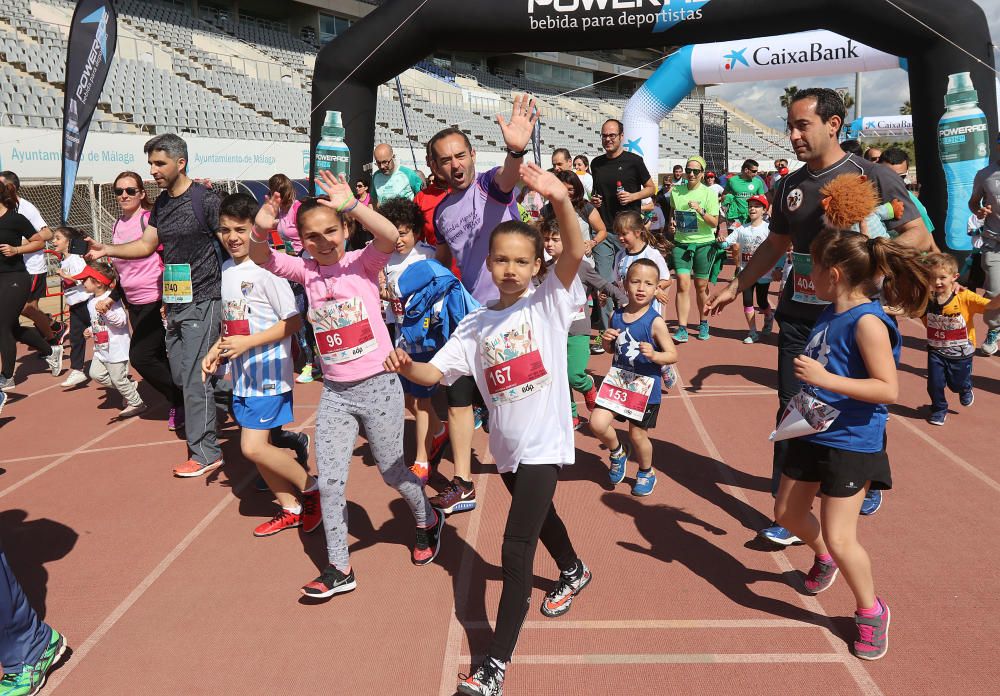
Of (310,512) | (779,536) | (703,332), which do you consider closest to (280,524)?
(310,512)

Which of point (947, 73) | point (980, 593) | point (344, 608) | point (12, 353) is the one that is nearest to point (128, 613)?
point (344, 608)

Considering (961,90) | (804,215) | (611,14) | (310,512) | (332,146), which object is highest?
(611,14)

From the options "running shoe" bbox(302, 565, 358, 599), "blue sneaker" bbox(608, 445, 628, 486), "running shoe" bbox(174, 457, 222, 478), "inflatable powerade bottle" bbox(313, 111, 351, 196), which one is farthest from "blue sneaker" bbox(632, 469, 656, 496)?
"inflatable powerade bottle" bbox(313, 111, 351, 196)

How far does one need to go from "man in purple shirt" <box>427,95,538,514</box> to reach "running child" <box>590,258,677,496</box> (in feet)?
2.59

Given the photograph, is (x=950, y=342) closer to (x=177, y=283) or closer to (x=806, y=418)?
(x=806, y=418)

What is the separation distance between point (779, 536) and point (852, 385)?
1369 millimetres

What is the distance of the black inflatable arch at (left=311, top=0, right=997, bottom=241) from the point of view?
8125 millimetres

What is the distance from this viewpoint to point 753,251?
8.30 m

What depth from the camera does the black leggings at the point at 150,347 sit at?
557 cm

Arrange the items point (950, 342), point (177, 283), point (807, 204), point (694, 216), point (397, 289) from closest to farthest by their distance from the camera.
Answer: point (807, 204)
point (397, 289)
point (177, 283)
point (950, 342)
point (694, 216)

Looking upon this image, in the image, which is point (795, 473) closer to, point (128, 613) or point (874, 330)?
point (874, 330)

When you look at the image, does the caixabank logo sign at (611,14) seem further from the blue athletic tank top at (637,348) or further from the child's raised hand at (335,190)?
the child's raised hand at (335,190)

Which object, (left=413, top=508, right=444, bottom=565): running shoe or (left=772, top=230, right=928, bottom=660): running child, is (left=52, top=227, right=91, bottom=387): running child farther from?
(left=772, top=230, right=928, bottom=660): running child

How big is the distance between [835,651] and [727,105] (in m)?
66.7
